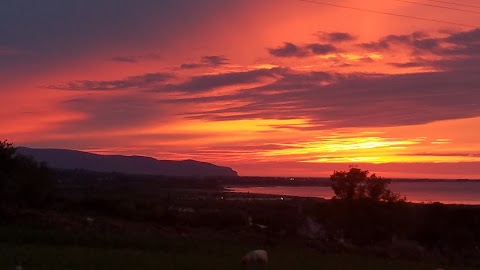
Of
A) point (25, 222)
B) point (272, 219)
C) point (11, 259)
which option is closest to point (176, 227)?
point (25, 222)

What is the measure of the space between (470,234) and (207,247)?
127 ft

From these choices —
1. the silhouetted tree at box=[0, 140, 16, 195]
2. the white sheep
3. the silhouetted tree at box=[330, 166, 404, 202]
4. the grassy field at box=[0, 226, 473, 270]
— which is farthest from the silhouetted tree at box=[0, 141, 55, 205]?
the white sheep

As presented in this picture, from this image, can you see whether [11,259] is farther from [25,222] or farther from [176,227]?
[176,227]

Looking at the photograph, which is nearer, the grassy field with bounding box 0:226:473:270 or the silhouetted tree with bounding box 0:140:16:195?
the grassy field with bounding box 0:226:473:270

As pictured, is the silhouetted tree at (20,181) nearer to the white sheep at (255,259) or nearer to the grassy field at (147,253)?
the grassy field at (147,253)

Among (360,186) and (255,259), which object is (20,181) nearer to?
(360,186)

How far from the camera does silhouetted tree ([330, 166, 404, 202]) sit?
62.2 meters

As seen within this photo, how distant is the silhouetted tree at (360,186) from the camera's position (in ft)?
204

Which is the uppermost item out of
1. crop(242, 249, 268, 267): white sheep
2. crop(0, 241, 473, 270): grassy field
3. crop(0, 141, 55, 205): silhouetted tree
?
crop(0, 141, 55, 205): silhouetted tree

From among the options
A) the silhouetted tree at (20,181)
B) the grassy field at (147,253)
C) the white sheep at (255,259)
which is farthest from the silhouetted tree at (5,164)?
the white sheep at (255,259)

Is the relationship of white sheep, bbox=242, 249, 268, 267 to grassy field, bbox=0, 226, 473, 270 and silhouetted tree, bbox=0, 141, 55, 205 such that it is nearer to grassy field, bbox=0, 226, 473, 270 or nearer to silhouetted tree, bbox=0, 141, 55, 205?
grassy field, bbox=0, 226, 473, 270

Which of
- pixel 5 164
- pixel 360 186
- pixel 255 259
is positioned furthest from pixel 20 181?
pixel 255 259

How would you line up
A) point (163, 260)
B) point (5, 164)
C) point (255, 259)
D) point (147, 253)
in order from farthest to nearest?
point (5, 164) → point (147, 253) → point (255, 259) → point (163, 260)

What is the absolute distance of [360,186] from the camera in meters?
62.8
